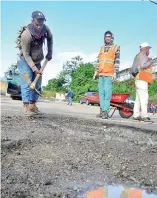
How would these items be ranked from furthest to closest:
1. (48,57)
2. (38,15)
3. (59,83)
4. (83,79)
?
(59,83) < (83,79) < (48,57) < (38,15)

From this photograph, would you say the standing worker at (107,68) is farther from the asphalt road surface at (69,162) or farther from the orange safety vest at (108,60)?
→ the asphalt road surface at (69,162)

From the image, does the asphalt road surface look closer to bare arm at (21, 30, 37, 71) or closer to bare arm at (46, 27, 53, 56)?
bare arm at (21, 30, 37, 71)

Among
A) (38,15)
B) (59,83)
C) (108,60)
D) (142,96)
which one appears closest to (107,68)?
(108,60)

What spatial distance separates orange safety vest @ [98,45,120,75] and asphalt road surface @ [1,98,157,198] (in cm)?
368

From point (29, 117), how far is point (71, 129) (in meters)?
1.30

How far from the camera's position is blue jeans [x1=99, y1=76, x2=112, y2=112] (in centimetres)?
857

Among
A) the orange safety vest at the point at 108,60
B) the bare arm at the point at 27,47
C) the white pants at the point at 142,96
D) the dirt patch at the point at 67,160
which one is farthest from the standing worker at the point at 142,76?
the dirt patch at the point at 67,160

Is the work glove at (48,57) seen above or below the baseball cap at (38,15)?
below

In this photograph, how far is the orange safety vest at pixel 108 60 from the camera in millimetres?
8625

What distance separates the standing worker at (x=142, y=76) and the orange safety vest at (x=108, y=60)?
0.69 m

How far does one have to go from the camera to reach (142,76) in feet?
29.6

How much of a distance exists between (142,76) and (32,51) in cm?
320

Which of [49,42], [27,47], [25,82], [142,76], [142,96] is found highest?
[49,42]

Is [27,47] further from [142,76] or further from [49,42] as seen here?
[142,76]
